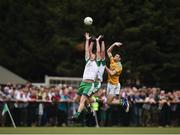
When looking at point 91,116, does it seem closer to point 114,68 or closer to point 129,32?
point 114,68

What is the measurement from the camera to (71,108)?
36.7 m

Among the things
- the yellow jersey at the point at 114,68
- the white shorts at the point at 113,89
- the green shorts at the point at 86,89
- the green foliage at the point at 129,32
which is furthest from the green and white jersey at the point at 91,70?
the green foliage at the point at 129,32

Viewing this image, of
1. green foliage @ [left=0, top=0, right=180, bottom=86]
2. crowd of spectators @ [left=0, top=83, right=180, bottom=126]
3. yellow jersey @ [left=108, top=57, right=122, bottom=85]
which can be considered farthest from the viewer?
green foliage @ [left=0, top=0, right=180, bottom=86]

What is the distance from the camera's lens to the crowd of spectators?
118 feet

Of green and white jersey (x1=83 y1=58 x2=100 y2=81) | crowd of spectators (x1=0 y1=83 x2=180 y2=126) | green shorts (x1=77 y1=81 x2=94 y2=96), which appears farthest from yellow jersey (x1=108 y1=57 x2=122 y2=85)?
crowd of spectators (x1=0 y1=83 x2=180 y2=126)

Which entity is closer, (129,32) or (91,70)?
(91,70)

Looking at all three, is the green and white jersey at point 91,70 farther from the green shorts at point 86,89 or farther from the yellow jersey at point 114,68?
the yellow jersey at point 114,68

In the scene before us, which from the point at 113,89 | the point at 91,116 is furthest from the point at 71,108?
the point at 113,89

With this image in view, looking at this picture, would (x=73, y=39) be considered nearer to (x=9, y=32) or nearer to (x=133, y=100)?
(x=9, y=32)

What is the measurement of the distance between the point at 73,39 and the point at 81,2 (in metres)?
2.65

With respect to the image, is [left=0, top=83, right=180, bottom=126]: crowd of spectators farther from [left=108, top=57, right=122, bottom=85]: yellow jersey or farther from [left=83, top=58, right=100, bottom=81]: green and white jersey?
[left=83, top=58, right=100, bottom=81]: green and white jersey

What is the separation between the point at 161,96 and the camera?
3812cm

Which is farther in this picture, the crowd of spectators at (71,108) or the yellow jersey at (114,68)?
the crowd of spectators at (71,108)

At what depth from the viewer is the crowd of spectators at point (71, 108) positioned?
1420 inches
